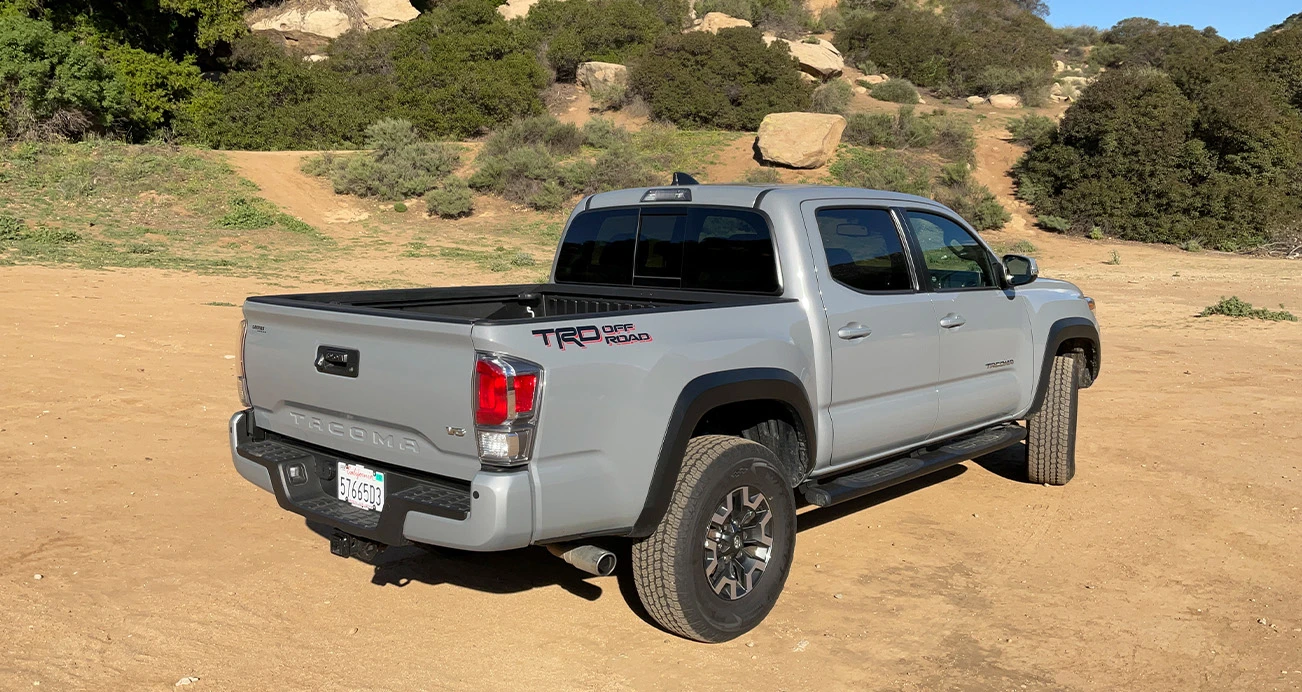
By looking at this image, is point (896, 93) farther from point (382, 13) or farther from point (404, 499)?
point (404, 499)

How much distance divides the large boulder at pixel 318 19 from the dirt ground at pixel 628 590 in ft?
122

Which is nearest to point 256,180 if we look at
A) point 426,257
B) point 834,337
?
point 426,257

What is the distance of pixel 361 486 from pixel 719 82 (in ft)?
111

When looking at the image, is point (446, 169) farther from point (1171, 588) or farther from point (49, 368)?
point (1171, 588)

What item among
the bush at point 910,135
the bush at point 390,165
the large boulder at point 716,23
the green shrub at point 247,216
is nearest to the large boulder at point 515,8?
the large boulder at point 716,23

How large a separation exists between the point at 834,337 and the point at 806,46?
4050 cm

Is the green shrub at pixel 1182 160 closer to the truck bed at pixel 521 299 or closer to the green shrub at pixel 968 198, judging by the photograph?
the green shrub at pixel 968 198

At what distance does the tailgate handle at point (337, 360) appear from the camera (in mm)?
3826

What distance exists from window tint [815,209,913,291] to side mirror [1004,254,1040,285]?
3.32 ft

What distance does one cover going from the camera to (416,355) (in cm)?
359

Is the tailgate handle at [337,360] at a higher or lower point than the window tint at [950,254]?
lower

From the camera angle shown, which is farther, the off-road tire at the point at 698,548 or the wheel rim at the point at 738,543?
the wheel rim at the point at 738,543

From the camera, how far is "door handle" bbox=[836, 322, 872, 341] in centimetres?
470

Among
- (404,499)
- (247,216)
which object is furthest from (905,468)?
(247,216)
